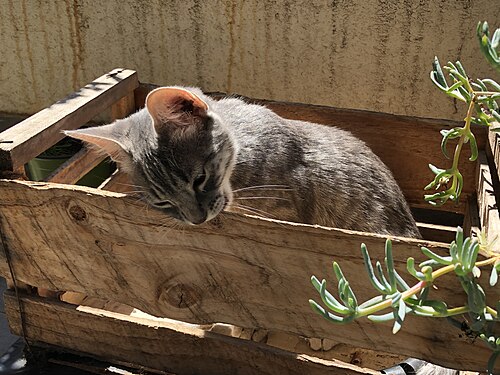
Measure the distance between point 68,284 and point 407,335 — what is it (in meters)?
0.81

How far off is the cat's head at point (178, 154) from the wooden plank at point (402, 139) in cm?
53

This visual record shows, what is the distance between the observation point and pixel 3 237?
4.84ft

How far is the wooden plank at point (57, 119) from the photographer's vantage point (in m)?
1.42

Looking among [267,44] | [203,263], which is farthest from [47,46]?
[203,263]

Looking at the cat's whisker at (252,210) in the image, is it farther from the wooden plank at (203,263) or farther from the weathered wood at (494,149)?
the weathered wood at (494,149)

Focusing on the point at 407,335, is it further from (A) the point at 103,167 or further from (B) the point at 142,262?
(A) the point at 103,167

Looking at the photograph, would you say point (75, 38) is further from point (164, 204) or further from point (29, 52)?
point (164, 204)

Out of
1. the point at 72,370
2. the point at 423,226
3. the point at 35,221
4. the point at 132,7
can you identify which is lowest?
the point at 72,370

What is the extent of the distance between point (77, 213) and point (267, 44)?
3.53ft

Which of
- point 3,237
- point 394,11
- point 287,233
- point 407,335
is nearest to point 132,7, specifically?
point 394,11

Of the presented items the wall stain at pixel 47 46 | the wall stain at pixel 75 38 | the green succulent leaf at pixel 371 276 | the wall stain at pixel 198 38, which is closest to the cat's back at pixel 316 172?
the wall stain at pixel 198 38

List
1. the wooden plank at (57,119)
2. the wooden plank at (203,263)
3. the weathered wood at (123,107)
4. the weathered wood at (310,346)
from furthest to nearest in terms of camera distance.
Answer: the weathered wood at (123,107), the weathered wood at (310,346), the wooden plank at (57,119), the wooden plank at (203,263)

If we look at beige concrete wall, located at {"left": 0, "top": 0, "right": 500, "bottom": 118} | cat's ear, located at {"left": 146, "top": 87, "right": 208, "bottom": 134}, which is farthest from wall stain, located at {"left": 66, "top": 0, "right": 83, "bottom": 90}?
cat's ear, located at {"left": 146, "top": 87, "right": 208, "bottom": 134}

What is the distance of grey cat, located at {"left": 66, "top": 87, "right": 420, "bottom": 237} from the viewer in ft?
4.46
